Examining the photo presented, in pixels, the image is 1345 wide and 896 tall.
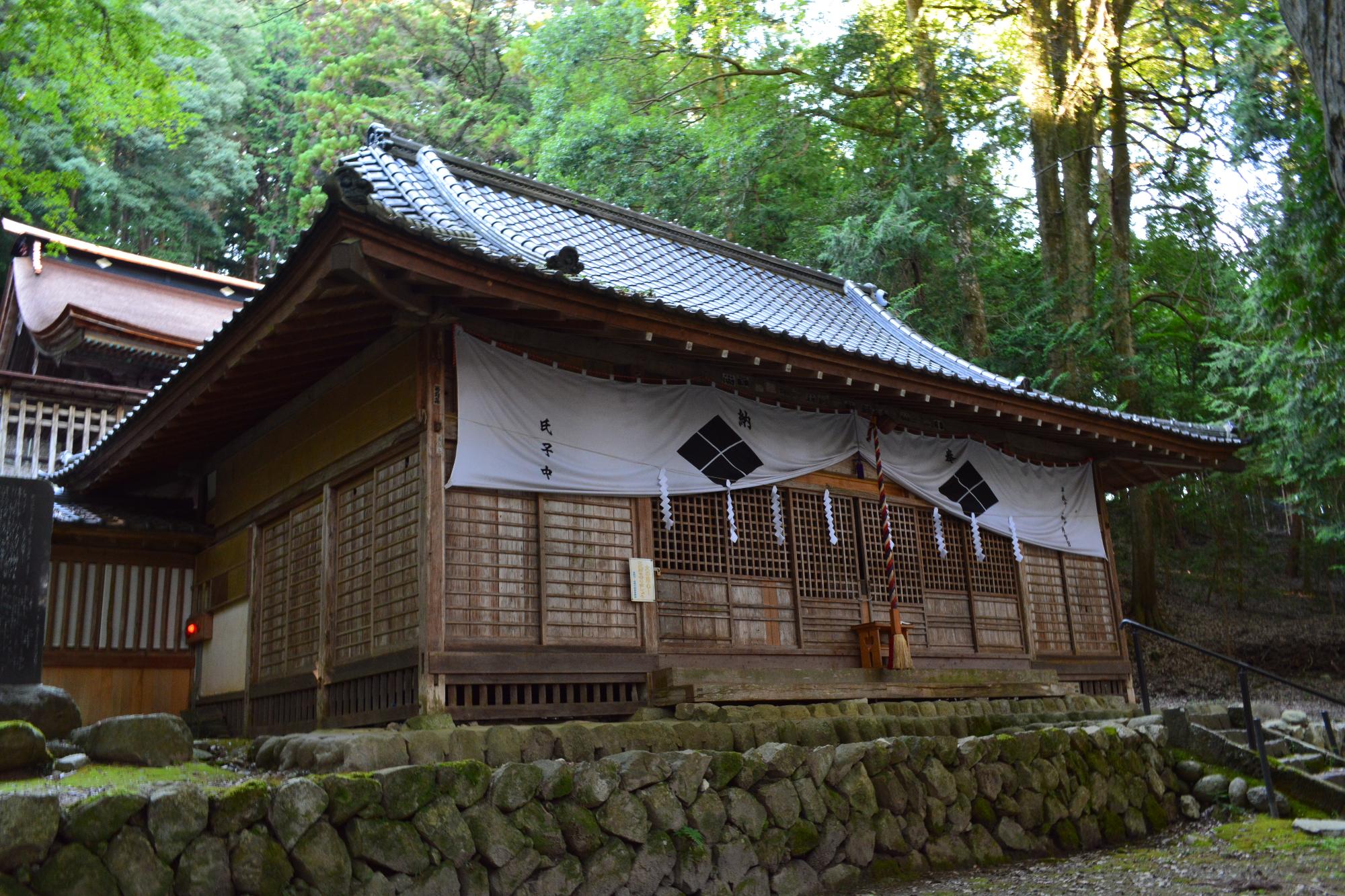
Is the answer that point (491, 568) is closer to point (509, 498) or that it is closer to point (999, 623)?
point (509, 498)

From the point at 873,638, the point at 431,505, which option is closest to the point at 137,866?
the point at 431,505

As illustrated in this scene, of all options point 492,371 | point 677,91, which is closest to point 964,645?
point 492,371

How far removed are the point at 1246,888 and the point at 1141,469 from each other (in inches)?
342

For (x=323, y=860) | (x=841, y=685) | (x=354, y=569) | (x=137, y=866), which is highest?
(x=354, y=569)

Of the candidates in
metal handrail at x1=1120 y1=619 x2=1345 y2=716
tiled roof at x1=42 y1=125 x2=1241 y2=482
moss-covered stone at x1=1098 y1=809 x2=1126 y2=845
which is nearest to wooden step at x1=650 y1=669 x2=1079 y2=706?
metal handrail at x1=1120 y1=619 x2=1345 y2=716

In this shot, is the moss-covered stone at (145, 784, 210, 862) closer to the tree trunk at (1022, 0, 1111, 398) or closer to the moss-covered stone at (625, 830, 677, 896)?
the moss-covered stone at (625, 830, 677, 896)

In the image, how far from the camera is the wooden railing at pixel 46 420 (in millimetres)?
15961

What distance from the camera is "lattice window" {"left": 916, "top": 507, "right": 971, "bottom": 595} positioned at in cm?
1188

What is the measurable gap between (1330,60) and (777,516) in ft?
21.6

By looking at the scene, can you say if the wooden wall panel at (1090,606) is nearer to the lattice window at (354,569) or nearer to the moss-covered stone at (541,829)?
the lattice window at (354,569)

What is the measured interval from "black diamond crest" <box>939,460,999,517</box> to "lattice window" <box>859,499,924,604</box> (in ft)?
1.77

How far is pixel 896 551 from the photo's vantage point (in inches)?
455

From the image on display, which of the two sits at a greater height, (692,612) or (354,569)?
(354,569)

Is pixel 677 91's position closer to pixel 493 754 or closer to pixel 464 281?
pixel 464 281
